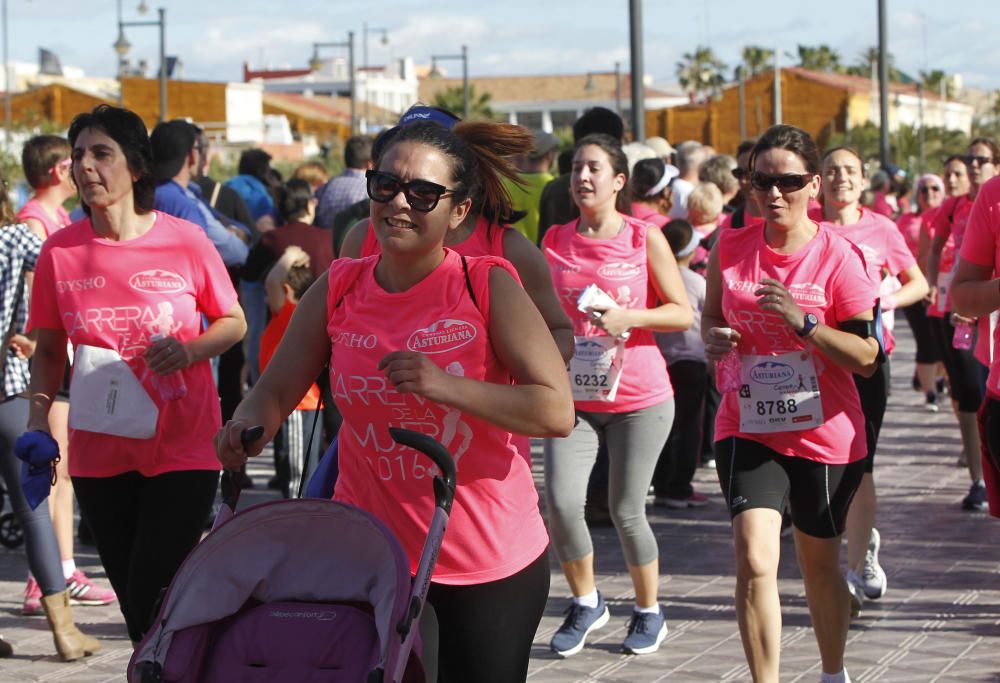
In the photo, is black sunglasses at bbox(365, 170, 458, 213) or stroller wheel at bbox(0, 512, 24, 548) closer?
black sunglasses at bbox(365, 170, 458, 213)

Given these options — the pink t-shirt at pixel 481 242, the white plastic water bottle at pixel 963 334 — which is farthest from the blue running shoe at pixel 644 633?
the white plastic water bottle at pixel 963 334

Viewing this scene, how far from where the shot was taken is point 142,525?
5.34 meters

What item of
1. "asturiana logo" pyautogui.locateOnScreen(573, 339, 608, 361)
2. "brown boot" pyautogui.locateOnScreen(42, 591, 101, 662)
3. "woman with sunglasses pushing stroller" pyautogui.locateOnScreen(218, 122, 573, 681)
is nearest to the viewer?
"woman with sunglasses pushing stroller" pyautogui.locateOnScreen(218, 122, 573, 681)

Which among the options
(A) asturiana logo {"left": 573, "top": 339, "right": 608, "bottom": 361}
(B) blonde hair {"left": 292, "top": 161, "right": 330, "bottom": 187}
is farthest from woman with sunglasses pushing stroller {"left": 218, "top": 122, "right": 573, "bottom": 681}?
(B) blonde hair {"left": 292, "top": 161, "right": 330, "bottom": 187}

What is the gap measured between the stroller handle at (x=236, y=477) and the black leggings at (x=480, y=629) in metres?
0.51

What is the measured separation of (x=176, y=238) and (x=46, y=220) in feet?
8.67

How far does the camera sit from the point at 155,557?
5.21 metres

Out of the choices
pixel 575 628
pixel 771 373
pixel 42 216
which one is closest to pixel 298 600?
pixel 771 373

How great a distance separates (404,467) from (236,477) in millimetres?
383

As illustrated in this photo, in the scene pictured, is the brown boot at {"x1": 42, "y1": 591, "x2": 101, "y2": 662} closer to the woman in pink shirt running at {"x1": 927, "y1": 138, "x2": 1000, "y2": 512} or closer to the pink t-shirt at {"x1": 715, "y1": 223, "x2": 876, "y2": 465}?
the pink t-shirt at {"x1": 715, "y1": 223, "x2": 876, "y2": 465}

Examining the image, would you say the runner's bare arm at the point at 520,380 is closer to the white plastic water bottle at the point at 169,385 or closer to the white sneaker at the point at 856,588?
the white plastic water bottle at the point at 169,385

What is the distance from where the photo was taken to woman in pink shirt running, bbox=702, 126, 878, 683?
5.52 meters

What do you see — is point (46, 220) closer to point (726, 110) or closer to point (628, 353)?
point (628, 353)

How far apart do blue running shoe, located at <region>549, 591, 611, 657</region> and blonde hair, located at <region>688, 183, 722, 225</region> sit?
15.3ft
